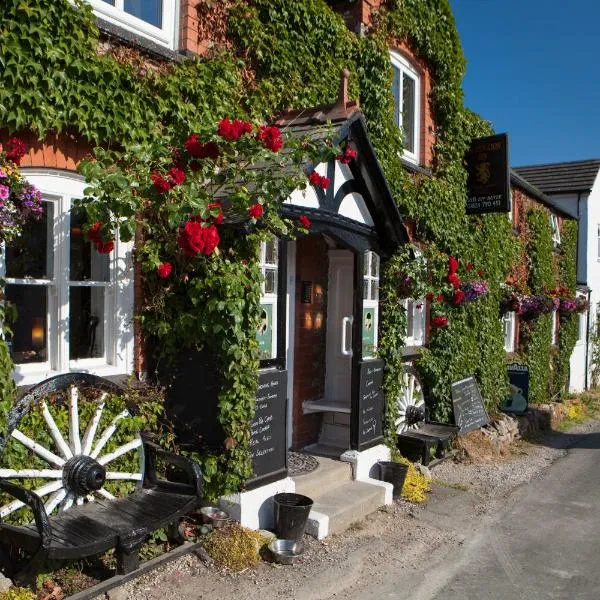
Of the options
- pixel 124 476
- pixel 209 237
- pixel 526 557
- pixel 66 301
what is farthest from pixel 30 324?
pixel 526 557

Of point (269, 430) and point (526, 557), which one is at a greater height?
point (269, 430)

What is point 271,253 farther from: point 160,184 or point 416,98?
point 416,98

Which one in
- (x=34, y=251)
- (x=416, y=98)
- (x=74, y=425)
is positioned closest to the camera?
(x=74, y=425)

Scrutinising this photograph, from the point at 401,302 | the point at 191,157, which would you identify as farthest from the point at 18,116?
the point at 401,302

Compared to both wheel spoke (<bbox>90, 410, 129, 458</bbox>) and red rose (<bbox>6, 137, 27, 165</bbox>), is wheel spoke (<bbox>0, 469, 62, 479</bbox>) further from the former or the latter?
red rose (<bbox>6, 137, 27, 165</bbox>)

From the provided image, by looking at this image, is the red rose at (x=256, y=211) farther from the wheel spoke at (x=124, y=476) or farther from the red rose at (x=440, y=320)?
the red rose at (x=440, y=320)

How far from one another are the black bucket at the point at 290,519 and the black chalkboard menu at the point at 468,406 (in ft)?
15.5

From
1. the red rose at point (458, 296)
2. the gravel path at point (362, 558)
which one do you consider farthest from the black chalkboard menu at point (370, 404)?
the red rose at point (458, 296)

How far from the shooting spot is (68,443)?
4414mm

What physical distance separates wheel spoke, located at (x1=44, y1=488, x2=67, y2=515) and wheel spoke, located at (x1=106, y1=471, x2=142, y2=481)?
37 cm

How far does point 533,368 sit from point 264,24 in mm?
10257

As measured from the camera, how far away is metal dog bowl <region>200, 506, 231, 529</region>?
504cm

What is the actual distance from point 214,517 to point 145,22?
435 cm

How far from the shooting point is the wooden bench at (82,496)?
3719 millimetres
